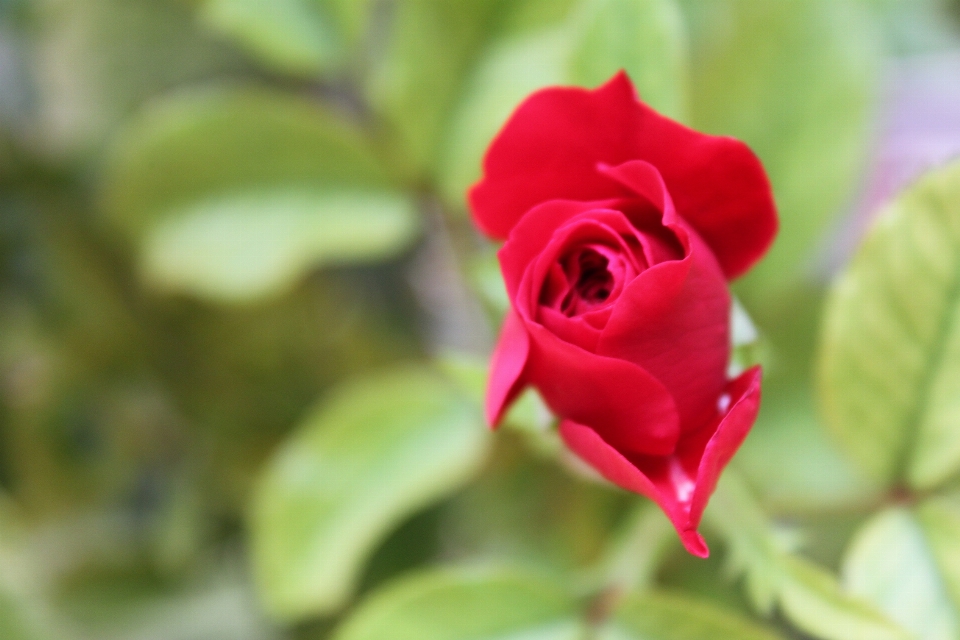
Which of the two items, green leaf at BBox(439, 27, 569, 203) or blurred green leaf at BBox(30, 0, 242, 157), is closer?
green leaf at BBox(439, 27, 569, 203)

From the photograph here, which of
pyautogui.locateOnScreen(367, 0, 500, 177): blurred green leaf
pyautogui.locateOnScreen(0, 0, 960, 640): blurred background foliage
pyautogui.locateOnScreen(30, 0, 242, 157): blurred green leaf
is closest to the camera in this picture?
pyautogui.locateOnScreen(0, 0, 960, 640): blurred background foliage

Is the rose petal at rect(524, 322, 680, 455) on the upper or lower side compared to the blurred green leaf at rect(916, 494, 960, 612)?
upper

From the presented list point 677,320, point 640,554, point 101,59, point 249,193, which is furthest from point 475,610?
point 101,59

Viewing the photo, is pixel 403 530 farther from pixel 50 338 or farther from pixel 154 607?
pixel 50 338

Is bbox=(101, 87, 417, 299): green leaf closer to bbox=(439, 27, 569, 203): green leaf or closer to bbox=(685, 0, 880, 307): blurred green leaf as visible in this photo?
bbox=(439, 27, 569, 203): green leaf

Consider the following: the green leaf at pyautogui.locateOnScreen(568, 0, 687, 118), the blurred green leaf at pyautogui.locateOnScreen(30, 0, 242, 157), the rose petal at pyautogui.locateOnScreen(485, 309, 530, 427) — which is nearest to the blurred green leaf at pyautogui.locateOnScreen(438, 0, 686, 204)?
the green leaf at pyautogui.locateOnScreen(568, 0, 687, 118)

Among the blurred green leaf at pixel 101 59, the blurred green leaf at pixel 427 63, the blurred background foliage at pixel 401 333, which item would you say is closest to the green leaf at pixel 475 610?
the blurred background foliage at pixel 401 333
